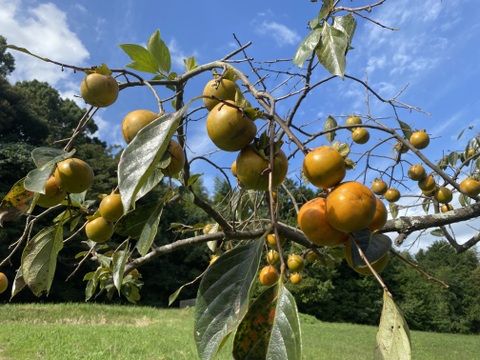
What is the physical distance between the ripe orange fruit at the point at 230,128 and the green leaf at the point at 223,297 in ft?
0.53

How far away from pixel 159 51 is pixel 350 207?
484 mm

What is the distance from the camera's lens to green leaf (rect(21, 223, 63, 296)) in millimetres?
778

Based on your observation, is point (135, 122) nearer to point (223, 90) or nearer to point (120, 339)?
point (223, 90)

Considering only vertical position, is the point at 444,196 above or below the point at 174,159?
above

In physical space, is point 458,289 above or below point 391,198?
above

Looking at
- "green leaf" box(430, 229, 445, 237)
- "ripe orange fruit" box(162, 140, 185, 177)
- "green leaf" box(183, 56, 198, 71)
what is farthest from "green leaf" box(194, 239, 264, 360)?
"green leaf" box(430, 229, 445, 237)

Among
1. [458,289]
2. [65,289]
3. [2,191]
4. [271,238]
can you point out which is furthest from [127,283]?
[458,289]

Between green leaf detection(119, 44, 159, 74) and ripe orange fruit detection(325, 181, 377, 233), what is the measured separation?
0.45 m

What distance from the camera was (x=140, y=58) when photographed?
76 cm

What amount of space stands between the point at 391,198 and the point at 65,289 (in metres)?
15.3

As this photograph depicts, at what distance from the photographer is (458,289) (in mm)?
18438

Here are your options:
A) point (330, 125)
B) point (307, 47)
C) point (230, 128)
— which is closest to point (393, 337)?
point (230, 128)

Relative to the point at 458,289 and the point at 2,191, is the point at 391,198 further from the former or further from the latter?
Answer: the point at 458,289

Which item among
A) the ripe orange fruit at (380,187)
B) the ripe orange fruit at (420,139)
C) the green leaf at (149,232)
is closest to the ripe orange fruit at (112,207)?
the green leaf at (149,232)
